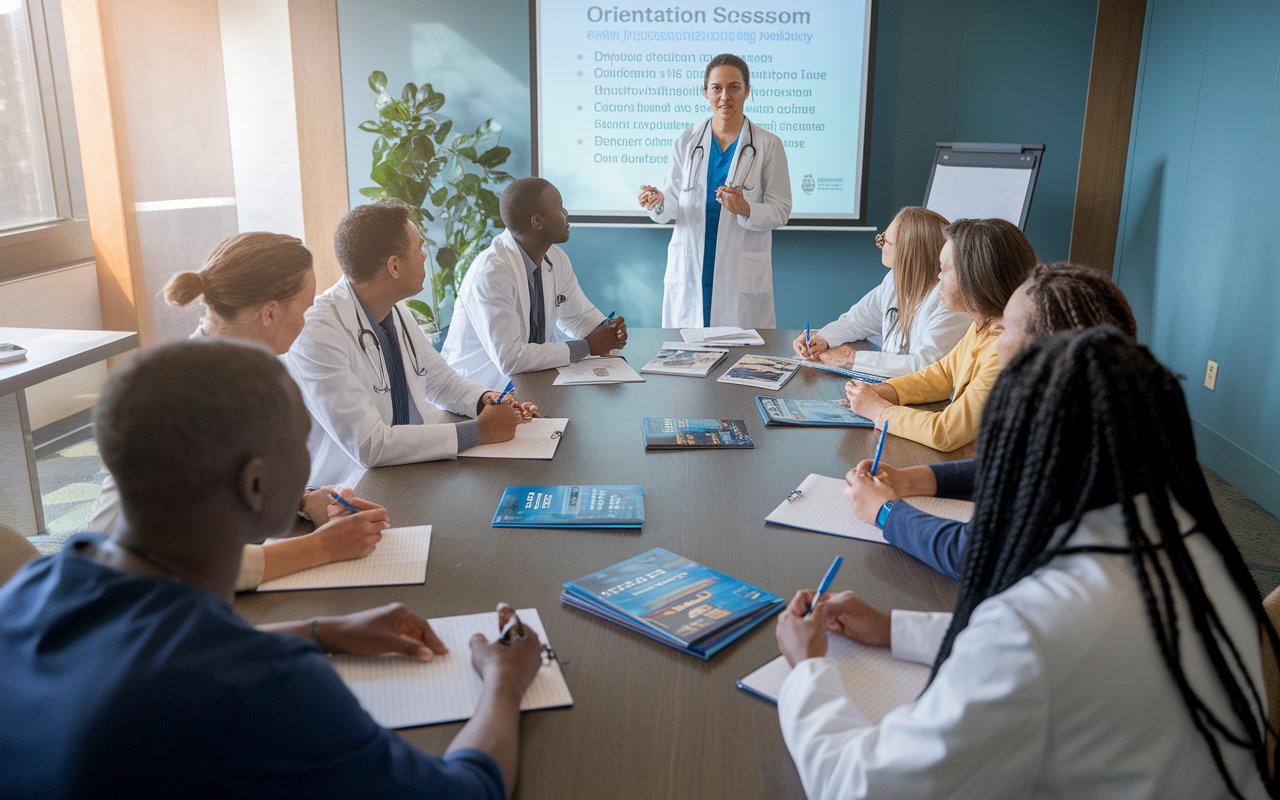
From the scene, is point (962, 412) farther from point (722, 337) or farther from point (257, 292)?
point (257, 292)

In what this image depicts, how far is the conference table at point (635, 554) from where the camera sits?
926 mm

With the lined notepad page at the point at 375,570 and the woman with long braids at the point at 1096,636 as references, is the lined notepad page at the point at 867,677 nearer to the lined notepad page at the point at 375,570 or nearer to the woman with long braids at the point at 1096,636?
the woman with long braids at the point at 1096,636

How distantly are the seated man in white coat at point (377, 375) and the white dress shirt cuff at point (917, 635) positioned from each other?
1.05 m

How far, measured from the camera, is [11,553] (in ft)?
3.87

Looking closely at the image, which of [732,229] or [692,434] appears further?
[732,229]

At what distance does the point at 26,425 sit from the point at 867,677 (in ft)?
9.70

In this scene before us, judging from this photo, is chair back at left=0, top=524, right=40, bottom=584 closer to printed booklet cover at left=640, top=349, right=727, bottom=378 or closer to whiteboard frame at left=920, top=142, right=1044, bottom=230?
printed booklet cover at left=640, top=349, right=727, bottom=378

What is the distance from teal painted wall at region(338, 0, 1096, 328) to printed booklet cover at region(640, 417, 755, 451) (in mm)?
3082

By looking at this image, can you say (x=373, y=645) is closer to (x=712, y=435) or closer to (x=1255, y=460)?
(x=712, y=435)

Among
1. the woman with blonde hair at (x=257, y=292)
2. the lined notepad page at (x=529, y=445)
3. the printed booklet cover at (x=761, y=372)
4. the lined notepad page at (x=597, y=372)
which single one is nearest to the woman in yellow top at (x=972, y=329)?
the printed booklet cover at (x=761, y=372)

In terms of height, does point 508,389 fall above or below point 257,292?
below

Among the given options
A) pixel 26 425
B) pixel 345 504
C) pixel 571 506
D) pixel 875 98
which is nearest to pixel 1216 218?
pixel 875 98

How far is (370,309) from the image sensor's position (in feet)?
7.19

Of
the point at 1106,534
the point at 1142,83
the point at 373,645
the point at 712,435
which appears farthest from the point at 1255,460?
the point at 373,645
